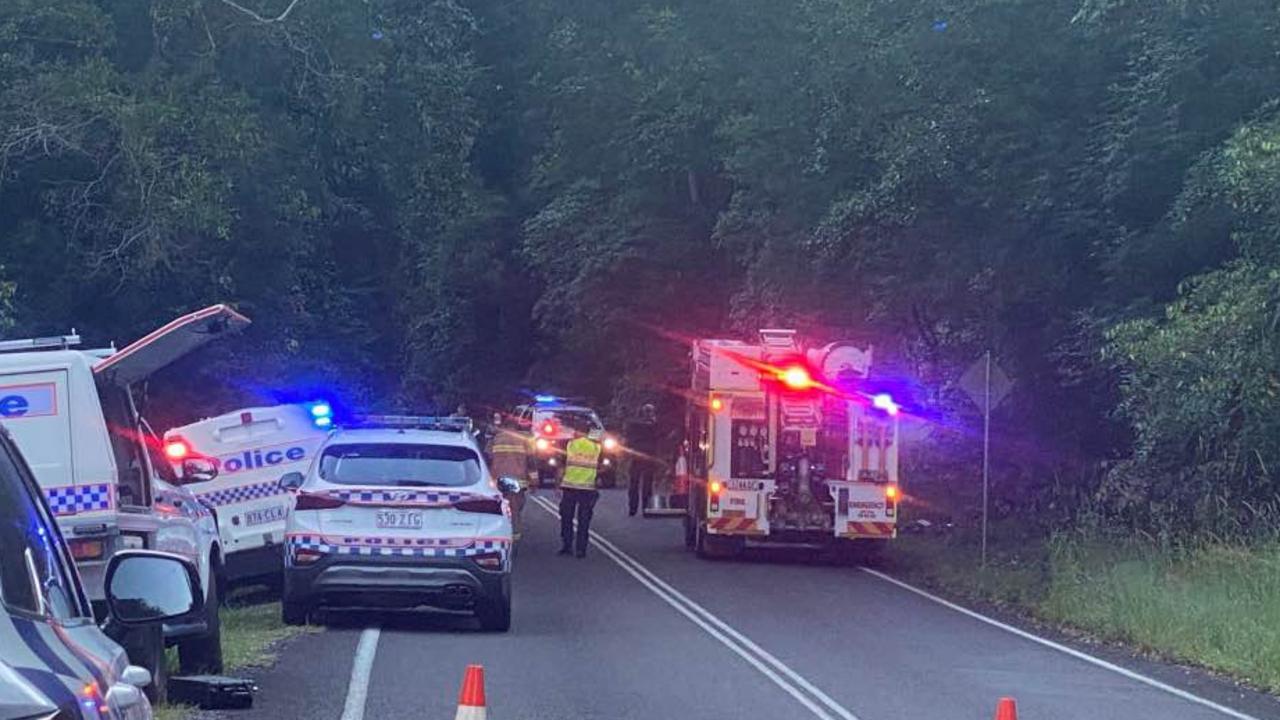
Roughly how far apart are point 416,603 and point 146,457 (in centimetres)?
465

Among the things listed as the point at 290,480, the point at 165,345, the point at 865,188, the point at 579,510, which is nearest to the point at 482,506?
the point at 290,480

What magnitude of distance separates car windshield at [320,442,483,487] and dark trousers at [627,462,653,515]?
18387 millimetres

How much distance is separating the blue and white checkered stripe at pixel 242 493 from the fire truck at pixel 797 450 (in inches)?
326

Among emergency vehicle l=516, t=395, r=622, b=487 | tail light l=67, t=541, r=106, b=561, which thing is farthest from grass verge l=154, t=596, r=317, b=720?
emergency vehicle l=516, t=395, r=622, b=487

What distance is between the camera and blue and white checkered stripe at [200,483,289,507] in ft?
63.0

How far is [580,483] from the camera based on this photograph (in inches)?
1005

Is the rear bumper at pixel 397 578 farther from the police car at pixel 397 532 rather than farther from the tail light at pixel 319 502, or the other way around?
the tail light at pixel 319 502

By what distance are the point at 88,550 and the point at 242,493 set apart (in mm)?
7996

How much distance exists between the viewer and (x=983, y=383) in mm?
24797

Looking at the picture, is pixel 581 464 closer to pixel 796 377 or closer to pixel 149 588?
pixel 796 377

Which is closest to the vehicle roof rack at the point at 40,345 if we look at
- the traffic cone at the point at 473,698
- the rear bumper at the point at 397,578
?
the traffic cone at the point at 473,698

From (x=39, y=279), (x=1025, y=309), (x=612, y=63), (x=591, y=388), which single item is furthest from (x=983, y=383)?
(x=591, y=388)

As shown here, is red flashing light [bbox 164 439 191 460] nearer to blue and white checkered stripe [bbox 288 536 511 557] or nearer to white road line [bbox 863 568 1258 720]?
blue and white checkered stripe [bbox 288 536 511 557]

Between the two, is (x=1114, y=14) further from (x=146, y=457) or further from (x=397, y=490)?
(x=146, y=457)
